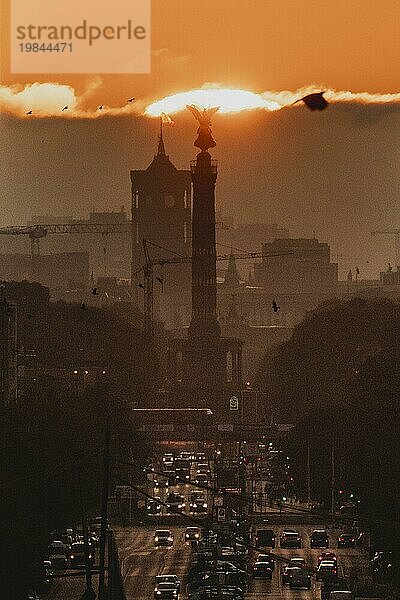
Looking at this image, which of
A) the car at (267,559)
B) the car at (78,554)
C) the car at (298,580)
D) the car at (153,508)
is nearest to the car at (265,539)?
the car at (267,559)

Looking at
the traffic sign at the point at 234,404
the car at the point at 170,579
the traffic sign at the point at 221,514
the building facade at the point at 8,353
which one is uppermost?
the building facade at the point at 8,353

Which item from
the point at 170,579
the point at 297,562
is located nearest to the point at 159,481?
the point at 297,562

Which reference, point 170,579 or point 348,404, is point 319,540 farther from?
point 348,404

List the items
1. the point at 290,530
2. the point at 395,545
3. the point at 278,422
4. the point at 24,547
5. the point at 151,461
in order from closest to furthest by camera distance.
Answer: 1. the point at 24,547
2. the point at 395,545
3. the point at 290,530
4. the point at 151,461
5. the point at 278,422

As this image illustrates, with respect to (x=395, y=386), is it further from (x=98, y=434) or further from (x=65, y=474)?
(x=65, y=474)

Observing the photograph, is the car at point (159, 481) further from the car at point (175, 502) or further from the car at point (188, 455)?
the car at point (188, 455)

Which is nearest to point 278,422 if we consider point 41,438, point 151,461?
point 151,461
